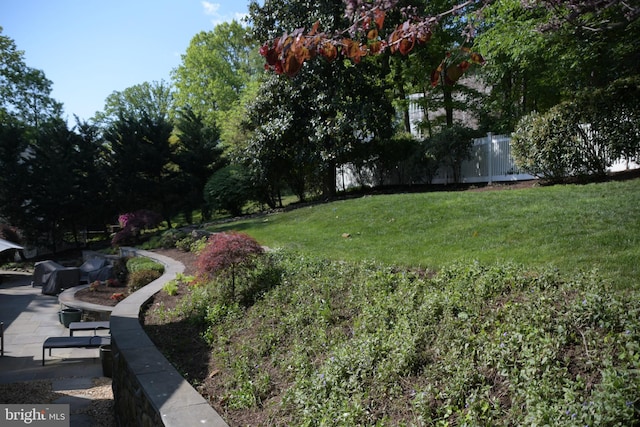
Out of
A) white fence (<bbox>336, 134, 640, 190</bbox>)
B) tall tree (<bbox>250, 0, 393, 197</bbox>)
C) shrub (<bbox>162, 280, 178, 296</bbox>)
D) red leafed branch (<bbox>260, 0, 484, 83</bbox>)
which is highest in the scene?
tall tree (<bbox>250, 0, 393, 197</bbox>)

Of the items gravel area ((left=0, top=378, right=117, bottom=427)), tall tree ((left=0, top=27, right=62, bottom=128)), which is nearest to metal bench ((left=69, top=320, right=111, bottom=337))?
gravel area ((left=0, top=378, right=117, bottom=427))

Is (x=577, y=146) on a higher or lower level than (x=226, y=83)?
lower

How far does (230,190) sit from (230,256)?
1173 cm

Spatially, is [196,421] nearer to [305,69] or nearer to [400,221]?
[400,221]

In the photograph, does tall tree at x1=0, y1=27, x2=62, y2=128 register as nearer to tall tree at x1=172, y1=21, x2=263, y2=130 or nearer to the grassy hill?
tall tree at x1=172, y1=21, x2=263, y2=130

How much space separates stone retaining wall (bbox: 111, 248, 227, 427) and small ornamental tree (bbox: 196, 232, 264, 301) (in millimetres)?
1143

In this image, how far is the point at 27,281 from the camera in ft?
58.2

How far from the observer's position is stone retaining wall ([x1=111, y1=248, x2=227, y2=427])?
3.28 metres

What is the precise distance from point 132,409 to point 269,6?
1316 centimetres

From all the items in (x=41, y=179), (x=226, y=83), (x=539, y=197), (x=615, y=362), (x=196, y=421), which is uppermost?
(x=226, y=83)

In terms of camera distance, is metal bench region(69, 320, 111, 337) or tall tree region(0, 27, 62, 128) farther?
tall tree region(0, 27, 62, 128)

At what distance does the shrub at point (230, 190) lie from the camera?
57.2 feet

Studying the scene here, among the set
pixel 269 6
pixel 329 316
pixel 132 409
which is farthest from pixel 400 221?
pixel 269 6

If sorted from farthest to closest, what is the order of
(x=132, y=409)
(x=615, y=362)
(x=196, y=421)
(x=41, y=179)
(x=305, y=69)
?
(x=41, y=179) < (x=305, y=69) < (x=132, y=409) < (x=196, y=421) < (x=615, y=362)
